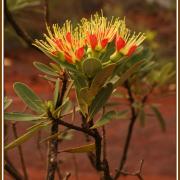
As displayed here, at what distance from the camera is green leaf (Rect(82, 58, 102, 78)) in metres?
1.28

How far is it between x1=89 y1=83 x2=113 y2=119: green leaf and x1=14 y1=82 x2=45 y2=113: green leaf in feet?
0.55

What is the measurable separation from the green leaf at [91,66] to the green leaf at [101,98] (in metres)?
0.06

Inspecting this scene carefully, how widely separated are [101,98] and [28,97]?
0.24m

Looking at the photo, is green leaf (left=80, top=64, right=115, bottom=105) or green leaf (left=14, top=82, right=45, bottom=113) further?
green leaf (left=14, top=82, right=45, bottom=113)

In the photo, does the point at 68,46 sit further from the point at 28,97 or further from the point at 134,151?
the point at 134,151

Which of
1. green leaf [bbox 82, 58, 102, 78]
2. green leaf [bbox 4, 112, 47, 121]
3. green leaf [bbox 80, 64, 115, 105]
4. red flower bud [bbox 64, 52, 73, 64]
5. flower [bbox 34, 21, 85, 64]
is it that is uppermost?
flower [bbox 34, 21, 85, 64]

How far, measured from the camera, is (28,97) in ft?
4.93

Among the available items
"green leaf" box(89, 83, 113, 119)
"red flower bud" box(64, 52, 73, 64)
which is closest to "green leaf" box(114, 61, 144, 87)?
"green leaf" box(89, 83, 113, 119)

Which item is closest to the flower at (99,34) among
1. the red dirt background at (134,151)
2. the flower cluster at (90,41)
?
the flower cluster at (90,41)

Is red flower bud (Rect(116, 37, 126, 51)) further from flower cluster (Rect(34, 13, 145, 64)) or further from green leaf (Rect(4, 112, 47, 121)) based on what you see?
green leaf (Rect(4, 112, 47, 121))

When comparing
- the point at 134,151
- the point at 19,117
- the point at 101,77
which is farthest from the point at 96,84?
the point at 134,151

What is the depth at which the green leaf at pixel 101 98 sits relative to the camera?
1.36m

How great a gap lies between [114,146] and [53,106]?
5.04 meters

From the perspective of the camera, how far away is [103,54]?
1374 mm
